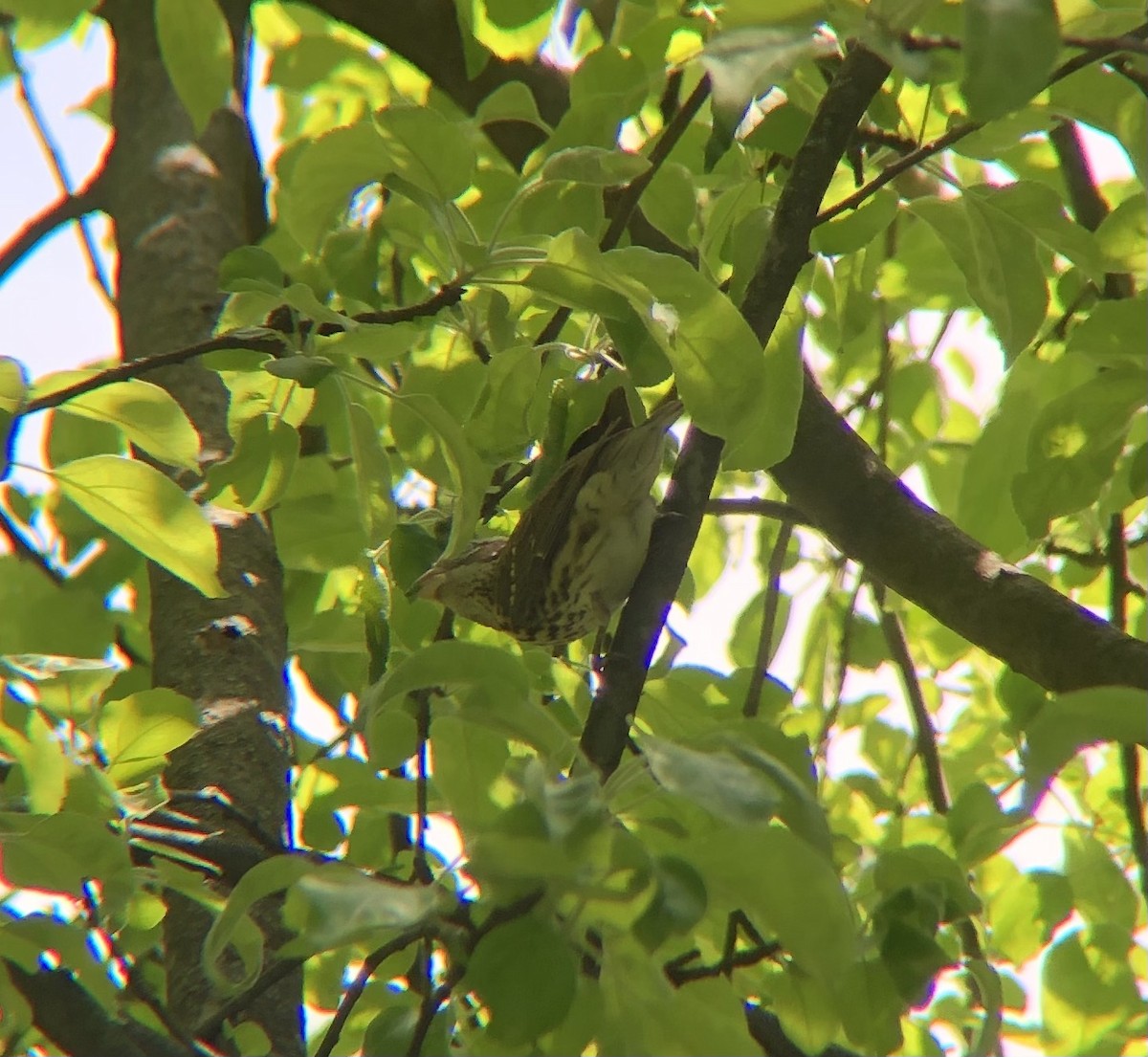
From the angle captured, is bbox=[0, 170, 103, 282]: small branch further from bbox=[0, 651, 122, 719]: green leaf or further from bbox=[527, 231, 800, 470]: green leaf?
bbox=[527, 231, 800, 470]: green leaf

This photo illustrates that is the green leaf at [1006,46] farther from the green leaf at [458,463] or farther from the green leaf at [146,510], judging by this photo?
the green leaf at [146,510]

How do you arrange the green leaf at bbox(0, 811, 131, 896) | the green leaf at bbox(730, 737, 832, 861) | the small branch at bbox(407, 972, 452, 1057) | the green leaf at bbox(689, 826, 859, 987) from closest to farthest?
1. the green leaf at bbox(689, 826, 859, 987)
2. the green leaf at bbox(730, 737, 832, 861)
3. the small branch at bbox(407, 972, 452, 1057)
4. the green leaf at bbox(0, 811, 131, 896)

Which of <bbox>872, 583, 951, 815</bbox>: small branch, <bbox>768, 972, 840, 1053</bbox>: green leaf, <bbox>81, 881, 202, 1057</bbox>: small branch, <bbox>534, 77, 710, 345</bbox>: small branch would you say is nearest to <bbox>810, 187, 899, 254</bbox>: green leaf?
<bbox>534, 77, 710, 345</bbox>: small branch

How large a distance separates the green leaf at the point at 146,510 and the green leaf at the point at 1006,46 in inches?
43.2

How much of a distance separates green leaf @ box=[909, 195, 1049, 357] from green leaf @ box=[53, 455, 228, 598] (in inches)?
44.4

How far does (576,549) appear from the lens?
11.1 feet

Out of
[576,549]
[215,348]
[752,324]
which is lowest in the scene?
[215,348]

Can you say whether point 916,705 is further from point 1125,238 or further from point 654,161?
point 654,161

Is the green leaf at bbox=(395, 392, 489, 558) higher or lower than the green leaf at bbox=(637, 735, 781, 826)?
higher

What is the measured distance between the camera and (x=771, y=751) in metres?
1.51

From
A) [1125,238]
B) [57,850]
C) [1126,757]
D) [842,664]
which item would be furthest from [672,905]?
[842,664]

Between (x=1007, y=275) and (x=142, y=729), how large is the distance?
138 centimetres

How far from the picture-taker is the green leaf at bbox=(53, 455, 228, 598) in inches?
66.9

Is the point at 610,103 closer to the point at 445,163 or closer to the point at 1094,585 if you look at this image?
the point at 445,163
